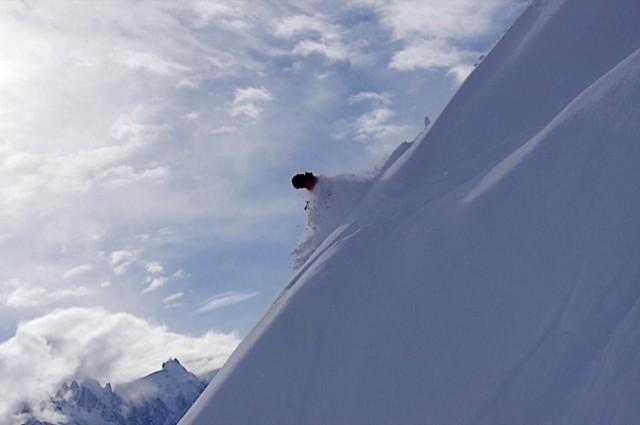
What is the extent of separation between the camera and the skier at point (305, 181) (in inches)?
755

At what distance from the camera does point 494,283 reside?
9.99m

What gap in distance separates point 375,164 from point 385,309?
711 cm

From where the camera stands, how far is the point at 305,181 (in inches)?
759

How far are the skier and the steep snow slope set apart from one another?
458 centimetres

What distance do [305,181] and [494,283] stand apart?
9.94 m

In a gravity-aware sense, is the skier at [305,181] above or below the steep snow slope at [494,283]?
above

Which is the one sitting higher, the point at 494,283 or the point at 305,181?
the point at 305,181

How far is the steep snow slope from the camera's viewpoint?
830 cm

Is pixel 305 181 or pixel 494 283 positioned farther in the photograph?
pixel 305 181

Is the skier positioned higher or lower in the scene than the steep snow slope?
higher

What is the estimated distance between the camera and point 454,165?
14078 mm

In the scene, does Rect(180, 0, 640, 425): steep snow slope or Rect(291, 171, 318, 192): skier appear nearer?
Rect(180, 0, 640, 425): steep snow slope

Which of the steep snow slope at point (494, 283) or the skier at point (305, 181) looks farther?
the skier at point (305, 181)

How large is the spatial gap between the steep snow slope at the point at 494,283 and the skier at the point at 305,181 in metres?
4.58
